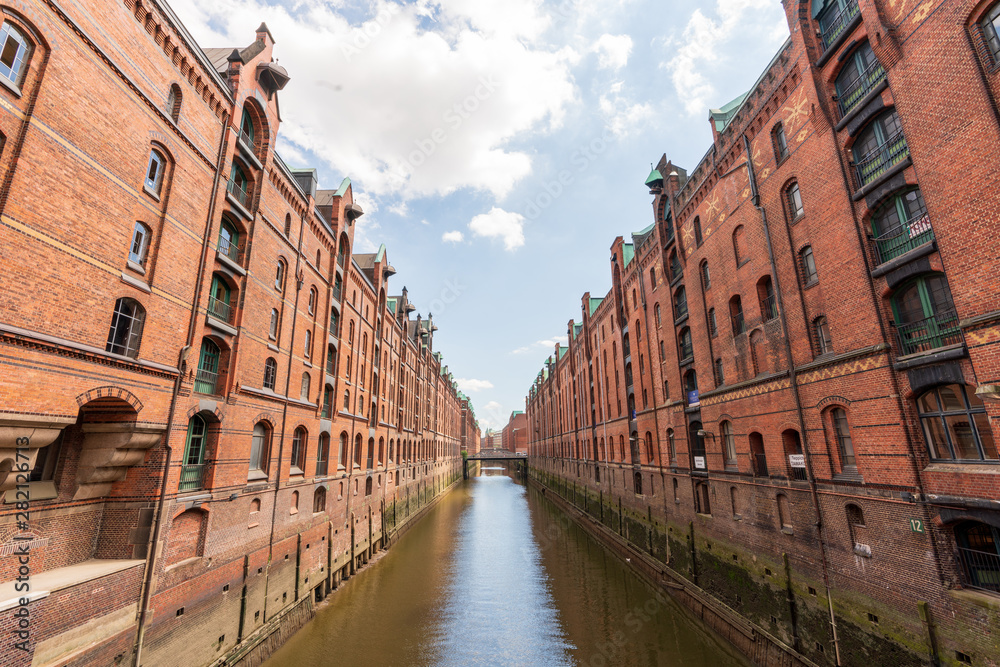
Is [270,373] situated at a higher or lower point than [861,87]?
lower

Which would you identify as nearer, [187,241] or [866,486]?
[866,486]

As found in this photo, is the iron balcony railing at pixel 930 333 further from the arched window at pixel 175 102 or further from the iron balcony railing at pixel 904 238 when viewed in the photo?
the arched window at pixel 175 102

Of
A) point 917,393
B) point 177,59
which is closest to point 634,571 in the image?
point 917,393

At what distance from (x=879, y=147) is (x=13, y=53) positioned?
18390mm

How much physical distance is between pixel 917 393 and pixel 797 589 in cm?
640

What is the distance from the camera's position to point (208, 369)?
1327cm

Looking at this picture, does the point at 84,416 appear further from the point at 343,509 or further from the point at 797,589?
the point at 797,589

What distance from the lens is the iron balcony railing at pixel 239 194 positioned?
14.1 metres

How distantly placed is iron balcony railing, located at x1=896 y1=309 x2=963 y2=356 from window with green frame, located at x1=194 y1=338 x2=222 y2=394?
1839 centimetres

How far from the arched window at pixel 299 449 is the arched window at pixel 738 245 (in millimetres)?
19298

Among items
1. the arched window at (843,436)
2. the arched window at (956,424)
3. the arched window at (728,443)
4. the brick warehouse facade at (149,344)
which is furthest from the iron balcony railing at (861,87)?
the brick warehouse facade at (149,344)

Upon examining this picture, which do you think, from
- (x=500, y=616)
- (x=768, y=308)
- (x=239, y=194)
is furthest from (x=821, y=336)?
(x=239, y=194)

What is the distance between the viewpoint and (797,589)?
1200 centimetres

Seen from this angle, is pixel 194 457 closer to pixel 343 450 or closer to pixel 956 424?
pixel 343 450
